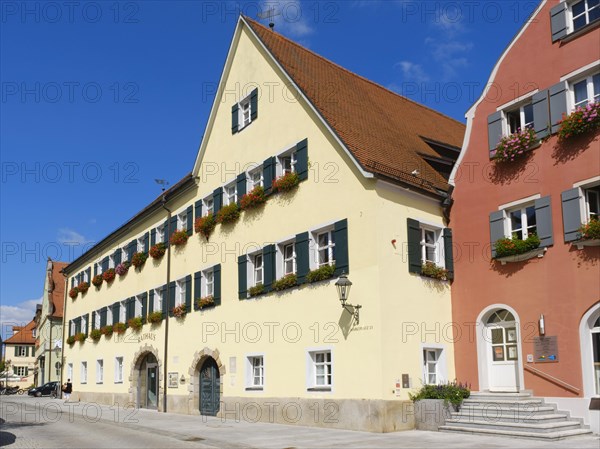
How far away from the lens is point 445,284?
64.6ft

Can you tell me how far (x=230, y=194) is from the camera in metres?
25.4

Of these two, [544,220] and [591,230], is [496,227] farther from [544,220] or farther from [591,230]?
[591,230]

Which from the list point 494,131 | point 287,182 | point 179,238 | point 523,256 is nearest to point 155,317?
point 179,238

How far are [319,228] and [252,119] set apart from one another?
236 inches

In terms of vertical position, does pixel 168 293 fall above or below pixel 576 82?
below

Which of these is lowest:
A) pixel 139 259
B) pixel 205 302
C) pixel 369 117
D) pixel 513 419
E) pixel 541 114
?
pixel 513 419

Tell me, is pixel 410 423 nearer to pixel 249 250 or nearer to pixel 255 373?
pixel 255 373

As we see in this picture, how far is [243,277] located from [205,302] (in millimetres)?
2934

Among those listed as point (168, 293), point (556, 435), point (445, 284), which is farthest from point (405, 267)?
point (168, 293)

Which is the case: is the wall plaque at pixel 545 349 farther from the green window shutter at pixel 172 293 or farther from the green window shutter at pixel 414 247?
the green window shutter at pixel 172 293

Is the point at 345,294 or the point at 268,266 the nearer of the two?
the point at 345,294

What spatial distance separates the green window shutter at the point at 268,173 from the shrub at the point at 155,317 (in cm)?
982

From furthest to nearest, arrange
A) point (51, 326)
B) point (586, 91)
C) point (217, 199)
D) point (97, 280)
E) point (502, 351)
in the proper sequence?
point (51, 326)
point (97, 280)
point (217, 199)
point (502, 351)
point (586, 91)

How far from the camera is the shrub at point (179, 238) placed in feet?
92.2
